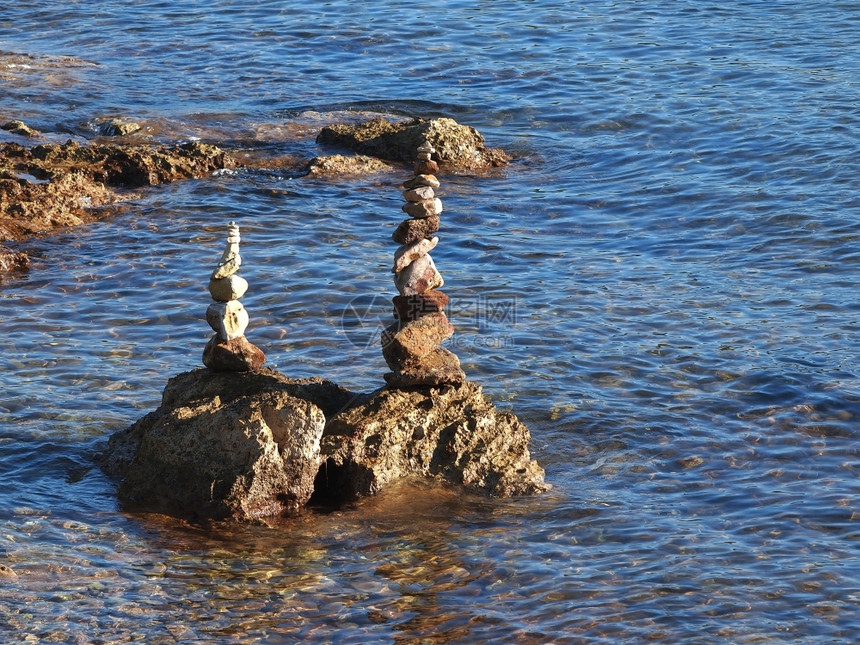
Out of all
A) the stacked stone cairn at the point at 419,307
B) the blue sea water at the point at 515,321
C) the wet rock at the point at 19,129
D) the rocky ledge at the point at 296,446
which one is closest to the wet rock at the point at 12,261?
the blue sea water at the point at 515,321

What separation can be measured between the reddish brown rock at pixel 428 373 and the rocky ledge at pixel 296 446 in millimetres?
74

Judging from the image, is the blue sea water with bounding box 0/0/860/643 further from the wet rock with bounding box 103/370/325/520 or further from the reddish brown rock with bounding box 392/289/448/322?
the reddish brown rock with bounding box 392/289/448/322

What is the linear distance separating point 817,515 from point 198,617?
4715 mm

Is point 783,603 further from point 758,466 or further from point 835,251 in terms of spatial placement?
A: point 835,251

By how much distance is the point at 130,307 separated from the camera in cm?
1345

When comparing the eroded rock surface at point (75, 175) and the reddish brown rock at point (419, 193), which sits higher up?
the reddish brown rock at point (419, 193)

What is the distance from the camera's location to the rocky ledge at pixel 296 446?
8.98 metres

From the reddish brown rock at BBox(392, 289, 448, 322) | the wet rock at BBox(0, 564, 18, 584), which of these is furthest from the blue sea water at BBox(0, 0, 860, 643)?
the reddish brown rock at BBox(392, 289, 448, 322)

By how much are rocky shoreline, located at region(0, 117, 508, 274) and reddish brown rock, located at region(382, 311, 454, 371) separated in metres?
6.51

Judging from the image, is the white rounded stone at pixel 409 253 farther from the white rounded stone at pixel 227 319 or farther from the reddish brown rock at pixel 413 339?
the white rounded stone at pixel 227 319

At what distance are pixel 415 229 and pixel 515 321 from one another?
400 cm

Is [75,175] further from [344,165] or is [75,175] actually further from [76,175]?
[344,165]

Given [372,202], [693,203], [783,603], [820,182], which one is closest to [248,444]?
[783,603]

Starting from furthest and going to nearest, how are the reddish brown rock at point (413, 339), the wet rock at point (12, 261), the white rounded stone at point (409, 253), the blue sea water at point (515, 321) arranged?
1. the wet rock at point (12, 261)
2. the white rounded stone at point (409, 253)
3. the reddish brown rock at point (413, 339)
4. the blue sea water at point (515, 321)
